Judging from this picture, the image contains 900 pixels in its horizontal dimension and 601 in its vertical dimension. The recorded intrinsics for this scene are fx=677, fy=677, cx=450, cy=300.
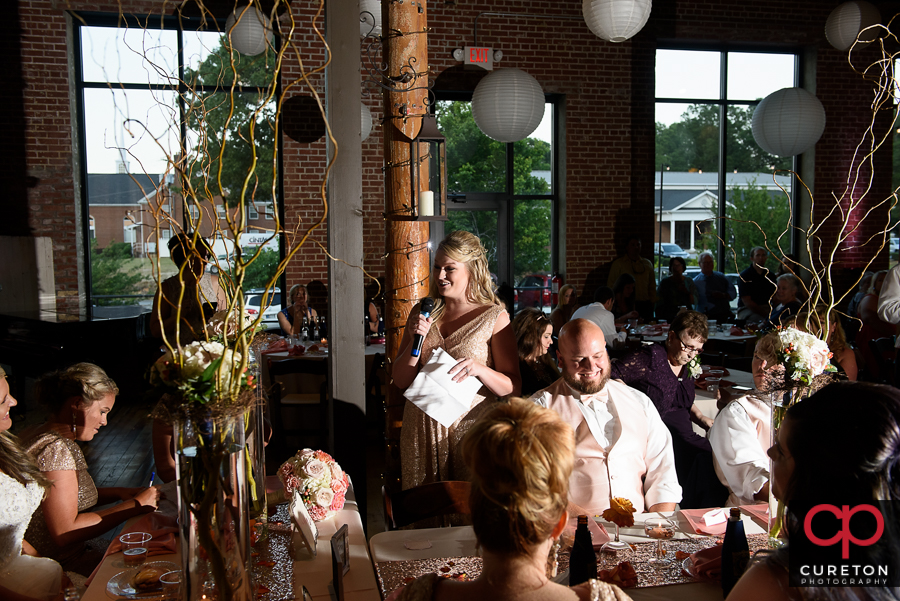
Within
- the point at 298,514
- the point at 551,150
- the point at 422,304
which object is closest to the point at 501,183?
the point at 551,150

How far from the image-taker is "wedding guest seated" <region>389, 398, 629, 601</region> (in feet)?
4.24

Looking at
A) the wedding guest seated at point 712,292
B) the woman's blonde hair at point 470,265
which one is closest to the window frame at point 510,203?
the wedding guest seated at point 712,292

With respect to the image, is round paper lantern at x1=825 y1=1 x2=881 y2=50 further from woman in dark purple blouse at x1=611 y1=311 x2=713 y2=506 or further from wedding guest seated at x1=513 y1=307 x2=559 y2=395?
wedding guest seated at x1=513 y1=307 x2=559 y2=395

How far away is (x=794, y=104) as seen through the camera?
6.19m

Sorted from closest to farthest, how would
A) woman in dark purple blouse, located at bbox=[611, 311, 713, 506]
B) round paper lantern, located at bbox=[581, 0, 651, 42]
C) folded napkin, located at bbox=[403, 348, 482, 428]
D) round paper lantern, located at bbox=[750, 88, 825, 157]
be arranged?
folded napkin, located at bbox=[403, 348, 482, 428] → woman in dark purple blouse, located at bbox=[611, 311, 713, 506] → round paper lantern, located at bbox=[581, 0, 651, 42] → round paper lantern, located at bbox=[750, 88, 825, 157]

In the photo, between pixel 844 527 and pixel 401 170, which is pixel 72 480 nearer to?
pixel 401 170

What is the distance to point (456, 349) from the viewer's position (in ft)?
9.40

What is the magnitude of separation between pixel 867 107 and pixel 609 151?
3913 mm

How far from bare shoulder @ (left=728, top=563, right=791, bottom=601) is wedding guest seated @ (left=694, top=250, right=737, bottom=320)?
772cm

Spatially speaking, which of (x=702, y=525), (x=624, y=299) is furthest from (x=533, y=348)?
(x=624, y=299)

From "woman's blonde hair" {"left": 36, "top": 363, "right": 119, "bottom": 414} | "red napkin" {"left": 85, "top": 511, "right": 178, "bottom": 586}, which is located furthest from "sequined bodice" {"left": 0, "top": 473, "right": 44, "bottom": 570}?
"woman's blonde hair" {"left": 36, "top": 363, "right": 119, "bottom": 414}

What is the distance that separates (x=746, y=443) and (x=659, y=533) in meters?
0.78

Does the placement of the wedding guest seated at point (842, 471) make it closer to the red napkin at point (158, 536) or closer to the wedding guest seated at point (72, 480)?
the red napkin at point (158, 536)

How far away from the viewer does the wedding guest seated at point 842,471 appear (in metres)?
1.27
